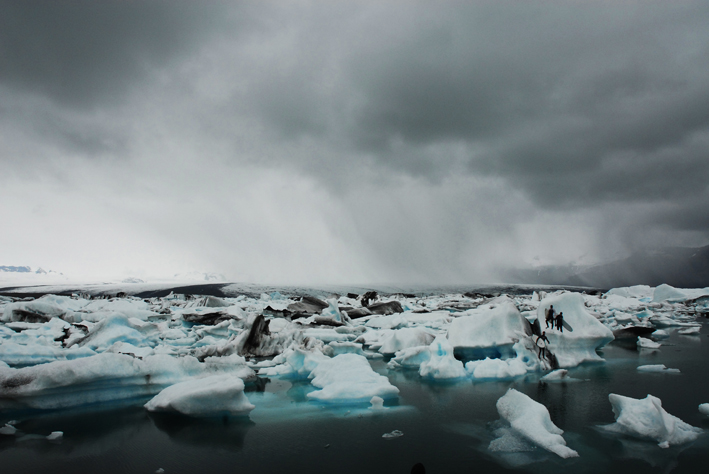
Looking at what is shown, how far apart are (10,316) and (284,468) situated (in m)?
13.1

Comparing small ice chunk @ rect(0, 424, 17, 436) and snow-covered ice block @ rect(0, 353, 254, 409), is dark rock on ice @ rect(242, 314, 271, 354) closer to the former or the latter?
snow-covered ice block @ rect(0, 353, 254, 409)

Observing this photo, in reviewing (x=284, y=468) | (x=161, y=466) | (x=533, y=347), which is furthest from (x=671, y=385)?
(x=161, y=466)

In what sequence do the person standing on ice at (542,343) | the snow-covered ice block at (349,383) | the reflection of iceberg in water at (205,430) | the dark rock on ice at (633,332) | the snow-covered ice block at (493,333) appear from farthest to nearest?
the dark rock on ice at (633,332) → the snow-covered ice block at (493,333) → the person standing on ice at (542,343) → the snow-covered ice block at (349,383) → the reflection of iceberg in water at (205,430)

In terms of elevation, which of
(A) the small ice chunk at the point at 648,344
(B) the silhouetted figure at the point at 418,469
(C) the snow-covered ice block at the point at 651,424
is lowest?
(A) the small ice chunk at the point at 648,344

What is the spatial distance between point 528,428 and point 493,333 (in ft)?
12.8

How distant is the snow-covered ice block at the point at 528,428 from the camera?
342cm

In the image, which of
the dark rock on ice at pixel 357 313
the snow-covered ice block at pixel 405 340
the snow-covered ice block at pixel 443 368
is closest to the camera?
the snow-covered ice block at pixel 443 368

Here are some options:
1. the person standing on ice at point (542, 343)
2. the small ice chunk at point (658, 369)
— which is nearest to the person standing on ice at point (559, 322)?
the person standing on ice at point (542, 343)

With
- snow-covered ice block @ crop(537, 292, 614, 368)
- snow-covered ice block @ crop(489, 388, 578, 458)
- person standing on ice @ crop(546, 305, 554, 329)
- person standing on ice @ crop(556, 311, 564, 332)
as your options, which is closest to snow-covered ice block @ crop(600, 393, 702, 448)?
snow-covered ice block @ crop(489, 388, 578, 458)

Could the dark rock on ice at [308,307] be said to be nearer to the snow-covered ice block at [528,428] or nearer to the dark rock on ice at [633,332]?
the dark rock on ice at [633,332]

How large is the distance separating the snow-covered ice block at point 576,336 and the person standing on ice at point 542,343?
12cm

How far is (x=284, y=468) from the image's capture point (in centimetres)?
320

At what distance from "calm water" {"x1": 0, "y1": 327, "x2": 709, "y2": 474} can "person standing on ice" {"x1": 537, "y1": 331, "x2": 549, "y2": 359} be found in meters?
1.37

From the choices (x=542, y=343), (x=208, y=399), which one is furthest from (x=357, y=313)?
(x=208, y=399)
